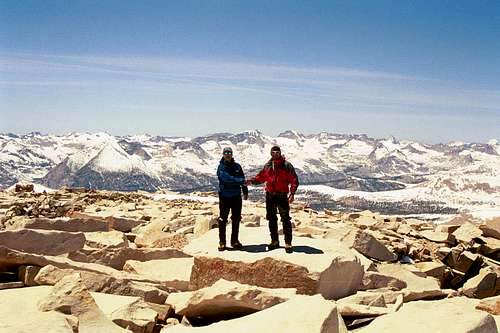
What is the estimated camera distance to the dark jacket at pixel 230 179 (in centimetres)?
1450

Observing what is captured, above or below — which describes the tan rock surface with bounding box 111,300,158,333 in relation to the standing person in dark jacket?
below

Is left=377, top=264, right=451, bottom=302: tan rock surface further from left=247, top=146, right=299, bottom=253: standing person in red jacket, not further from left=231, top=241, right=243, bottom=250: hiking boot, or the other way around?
left=231, top=241, right=243, bottom=250: hiking boot

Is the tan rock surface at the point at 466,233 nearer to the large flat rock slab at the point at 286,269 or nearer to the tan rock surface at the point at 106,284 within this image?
the large flat rock slab at the point at 286,269

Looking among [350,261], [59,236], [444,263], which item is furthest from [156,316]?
[444,263]

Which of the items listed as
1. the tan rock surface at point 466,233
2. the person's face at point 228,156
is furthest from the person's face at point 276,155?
the tan rock surface at point 466,233

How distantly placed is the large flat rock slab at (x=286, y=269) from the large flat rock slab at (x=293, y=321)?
293cm

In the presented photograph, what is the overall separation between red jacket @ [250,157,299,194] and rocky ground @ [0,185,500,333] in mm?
1700

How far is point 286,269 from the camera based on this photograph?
1202cm

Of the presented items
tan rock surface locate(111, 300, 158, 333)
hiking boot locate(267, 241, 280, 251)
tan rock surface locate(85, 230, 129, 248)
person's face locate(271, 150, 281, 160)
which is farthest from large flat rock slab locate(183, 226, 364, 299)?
tan rock surface locate(85, 230, 129, 248)

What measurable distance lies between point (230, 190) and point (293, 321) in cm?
724

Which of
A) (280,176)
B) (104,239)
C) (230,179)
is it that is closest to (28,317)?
(230,179)

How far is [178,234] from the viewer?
62.5 ft

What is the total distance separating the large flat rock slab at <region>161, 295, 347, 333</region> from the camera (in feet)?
24.9

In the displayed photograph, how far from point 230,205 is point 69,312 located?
684cm
